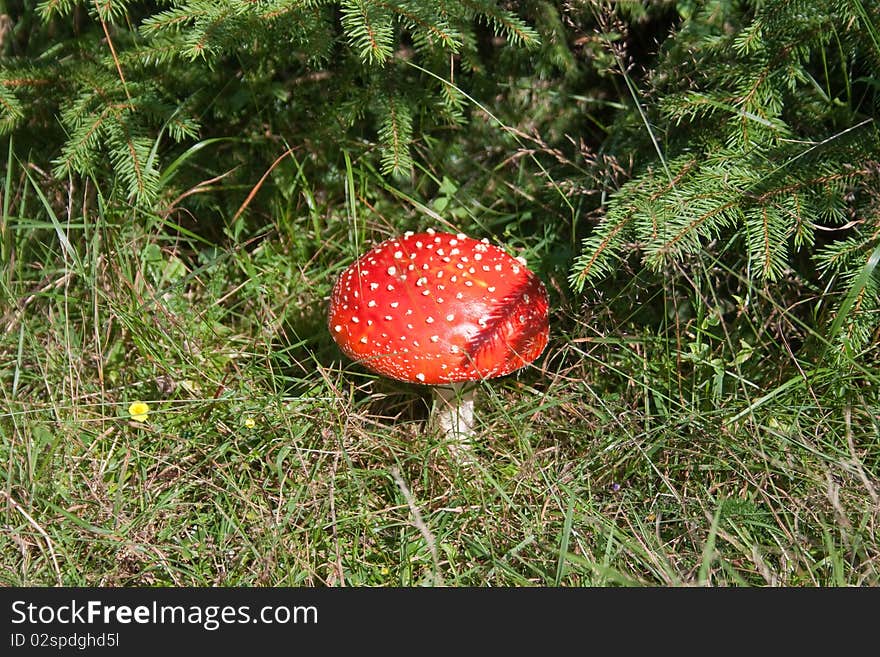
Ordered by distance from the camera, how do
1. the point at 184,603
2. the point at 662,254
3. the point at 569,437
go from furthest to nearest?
1. the point at 569,437
2. the point at 662,254
3. the point at 184,603

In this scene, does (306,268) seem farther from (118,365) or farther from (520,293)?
(520,293)

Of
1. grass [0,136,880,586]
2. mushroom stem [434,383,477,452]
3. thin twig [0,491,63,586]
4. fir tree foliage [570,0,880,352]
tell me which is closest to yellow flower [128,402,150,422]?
grass [0,136,880,586]

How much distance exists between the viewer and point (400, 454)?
2680mm

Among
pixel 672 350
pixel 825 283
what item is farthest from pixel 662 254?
pixel 825 283

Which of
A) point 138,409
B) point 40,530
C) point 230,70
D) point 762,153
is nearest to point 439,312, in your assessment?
point 138,409

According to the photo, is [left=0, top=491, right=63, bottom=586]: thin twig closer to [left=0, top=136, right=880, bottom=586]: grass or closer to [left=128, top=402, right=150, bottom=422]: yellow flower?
[left=0, top=136, right=880, bottom=586]: grass

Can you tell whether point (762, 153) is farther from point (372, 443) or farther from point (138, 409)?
point (138, 409)

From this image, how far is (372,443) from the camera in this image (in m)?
2.56

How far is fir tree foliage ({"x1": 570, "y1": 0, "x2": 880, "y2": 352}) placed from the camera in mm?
2262

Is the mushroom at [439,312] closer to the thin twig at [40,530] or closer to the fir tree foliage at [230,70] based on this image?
the fir tree foliage at [230,70]

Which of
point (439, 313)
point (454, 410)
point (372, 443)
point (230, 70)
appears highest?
point (230, 70)

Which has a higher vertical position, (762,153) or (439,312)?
(762,153)

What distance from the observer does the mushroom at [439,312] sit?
2.31 metres

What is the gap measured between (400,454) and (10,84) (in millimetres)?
Answer: 1846
